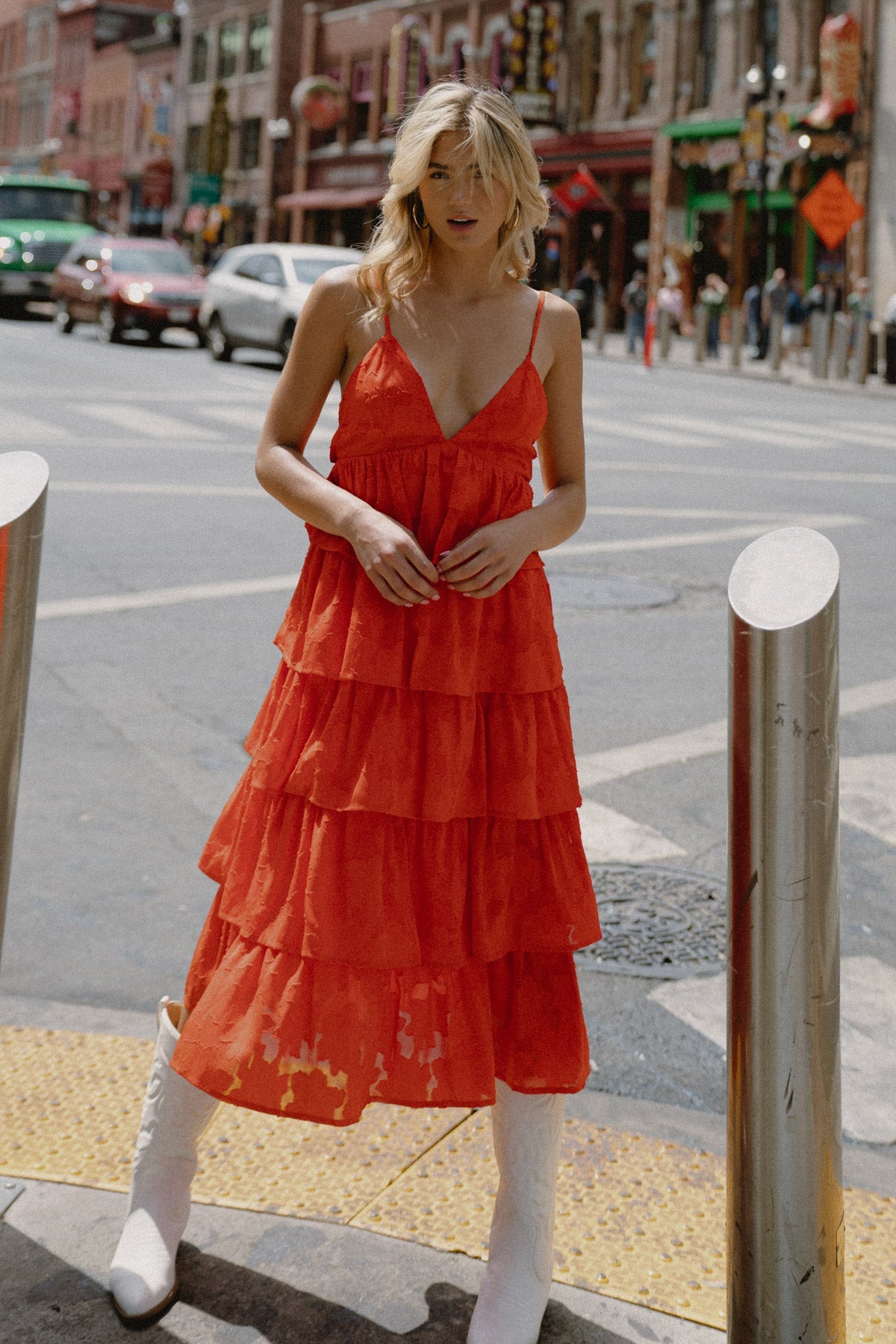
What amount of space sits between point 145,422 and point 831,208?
1516cm

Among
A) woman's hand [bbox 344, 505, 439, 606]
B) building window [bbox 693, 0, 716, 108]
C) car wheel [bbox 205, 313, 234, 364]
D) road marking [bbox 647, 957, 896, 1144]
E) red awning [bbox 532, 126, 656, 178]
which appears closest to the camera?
woman's hand [bbox 344, 505, 439, 606]

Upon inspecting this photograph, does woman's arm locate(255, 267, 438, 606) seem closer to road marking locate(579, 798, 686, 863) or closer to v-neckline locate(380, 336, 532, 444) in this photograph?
v-neckline locate(380, 336, 532, 444)

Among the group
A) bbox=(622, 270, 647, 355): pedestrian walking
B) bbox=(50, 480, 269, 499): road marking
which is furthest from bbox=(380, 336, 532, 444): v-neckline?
bbox=(622, 270, 647, 355): pedestrian walking

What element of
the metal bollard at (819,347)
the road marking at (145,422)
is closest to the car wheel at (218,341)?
the road marking at (145,422)

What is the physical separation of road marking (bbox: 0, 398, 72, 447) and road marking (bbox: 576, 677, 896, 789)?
24.6 ft

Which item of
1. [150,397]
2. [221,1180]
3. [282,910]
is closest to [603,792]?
[221,1180]

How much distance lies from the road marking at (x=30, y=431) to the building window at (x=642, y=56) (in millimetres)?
26136

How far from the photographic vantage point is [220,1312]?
229 centimetres

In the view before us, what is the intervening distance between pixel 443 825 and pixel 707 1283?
2.73 ft

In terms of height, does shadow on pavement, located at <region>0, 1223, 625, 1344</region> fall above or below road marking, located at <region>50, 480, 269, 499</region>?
below

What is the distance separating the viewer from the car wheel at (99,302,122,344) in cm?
2320

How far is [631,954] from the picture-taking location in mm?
3697

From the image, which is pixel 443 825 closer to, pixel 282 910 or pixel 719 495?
pixel 282 910

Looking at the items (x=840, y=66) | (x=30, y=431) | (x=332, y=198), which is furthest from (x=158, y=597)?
(x=332, y=198)
